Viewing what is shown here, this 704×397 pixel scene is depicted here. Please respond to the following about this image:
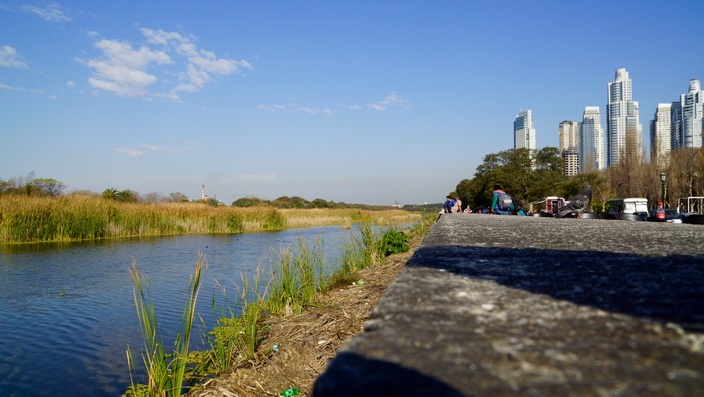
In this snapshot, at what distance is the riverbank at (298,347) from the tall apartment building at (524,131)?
16572 centimetres

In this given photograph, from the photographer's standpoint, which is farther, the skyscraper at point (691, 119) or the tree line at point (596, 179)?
the skyscraper at point (691, 119)

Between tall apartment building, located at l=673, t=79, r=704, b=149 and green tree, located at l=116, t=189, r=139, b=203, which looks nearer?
green tree, located at l=116, t=189, r=139, b=203

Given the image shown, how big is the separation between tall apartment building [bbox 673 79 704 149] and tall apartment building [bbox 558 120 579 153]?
107 ft

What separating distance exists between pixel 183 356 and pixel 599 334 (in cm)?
360

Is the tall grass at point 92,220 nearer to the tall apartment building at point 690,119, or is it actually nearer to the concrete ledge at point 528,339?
the concrete ledge at point 528,339

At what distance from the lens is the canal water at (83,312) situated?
4.89 metres

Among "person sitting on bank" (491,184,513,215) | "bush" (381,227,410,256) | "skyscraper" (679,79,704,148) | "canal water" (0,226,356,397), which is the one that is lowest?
"canal water" (0,226,356,397)

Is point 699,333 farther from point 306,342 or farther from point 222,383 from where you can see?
point 306,342

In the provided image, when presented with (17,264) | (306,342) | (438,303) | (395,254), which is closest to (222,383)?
(306,342)

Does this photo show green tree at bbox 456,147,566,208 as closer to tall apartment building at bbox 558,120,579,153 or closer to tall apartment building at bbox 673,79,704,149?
tall apartment building at bbox 673,79,704,149

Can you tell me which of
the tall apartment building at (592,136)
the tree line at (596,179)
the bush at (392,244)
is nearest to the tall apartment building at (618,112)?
the tall apartment building at (592,136)

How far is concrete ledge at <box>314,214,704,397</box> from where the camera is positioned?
76 cm

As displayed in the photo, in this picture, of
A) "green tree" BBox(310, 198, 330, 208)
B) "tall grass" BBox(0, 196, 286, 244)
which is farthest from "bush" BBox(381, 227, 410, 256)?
"green tree" BBox(310, 198, 330, 208)

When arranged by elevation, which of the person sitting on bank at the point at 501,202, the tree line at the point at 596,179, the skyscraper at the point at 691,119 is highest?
the skyscraper at the point at 691,119
